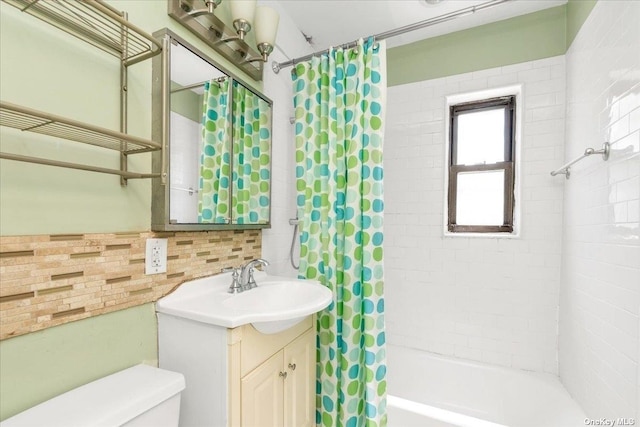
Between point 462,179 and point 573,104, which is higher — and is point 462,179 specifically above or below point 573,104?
below

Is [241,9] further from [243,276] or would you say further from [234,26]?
[243,276]

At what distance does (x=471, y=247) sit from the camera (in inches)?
81.3

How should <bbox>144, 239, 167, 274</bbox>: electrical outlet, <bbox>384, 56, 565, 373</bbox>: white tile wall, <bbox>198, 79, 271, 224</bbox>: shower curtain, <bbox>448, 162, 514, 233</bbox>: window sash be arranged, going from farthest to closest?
<bbox>448, 162, 514, 233</bbox>: window sash, <bbox>384, 56, 565, 373</bbox>: white tile wall, <bbox>198, 79, 271, 224</bbox>: shower curtain, <bbox>144, 239, 167, 274</bbox>: electrical outlet

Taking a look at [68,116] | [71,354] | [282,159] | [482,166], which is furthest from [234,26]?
[482,166]

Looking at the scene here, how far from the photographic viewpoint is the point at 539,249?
6.22 ft

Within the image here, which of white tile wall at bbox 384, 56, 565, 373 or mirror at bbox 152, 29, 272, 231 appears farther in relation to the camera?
white tile wall at bbox 384, 56, 565, 373

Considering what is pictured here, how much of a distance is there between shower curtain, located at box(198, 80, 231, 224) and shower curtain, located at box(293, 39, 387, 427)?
1.52 feet

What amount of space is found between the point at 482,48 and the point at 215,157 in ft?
6.55

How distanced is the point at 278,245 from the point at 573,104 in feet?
6.45

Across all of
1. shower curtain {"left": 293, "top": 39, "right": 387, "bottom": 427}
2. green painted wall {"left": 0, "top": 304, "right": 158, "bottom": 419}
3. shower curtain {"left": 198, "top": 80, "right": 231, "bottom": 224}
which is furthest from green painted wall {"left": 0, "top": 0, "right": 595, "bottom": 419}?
shower curtain {"left": 293, "top": 39, "right": 387, "bottom": 427}

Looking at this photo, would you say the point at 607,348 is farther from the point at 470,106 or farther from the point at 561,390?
the point at 470,106

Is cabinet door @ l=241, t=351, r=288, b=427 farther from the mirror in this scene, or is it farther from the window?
the window

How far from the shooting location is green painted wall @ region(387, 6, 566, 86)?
1.88m

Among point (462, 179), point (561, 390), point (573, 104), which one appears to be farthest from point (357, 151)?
point (561, 390)
